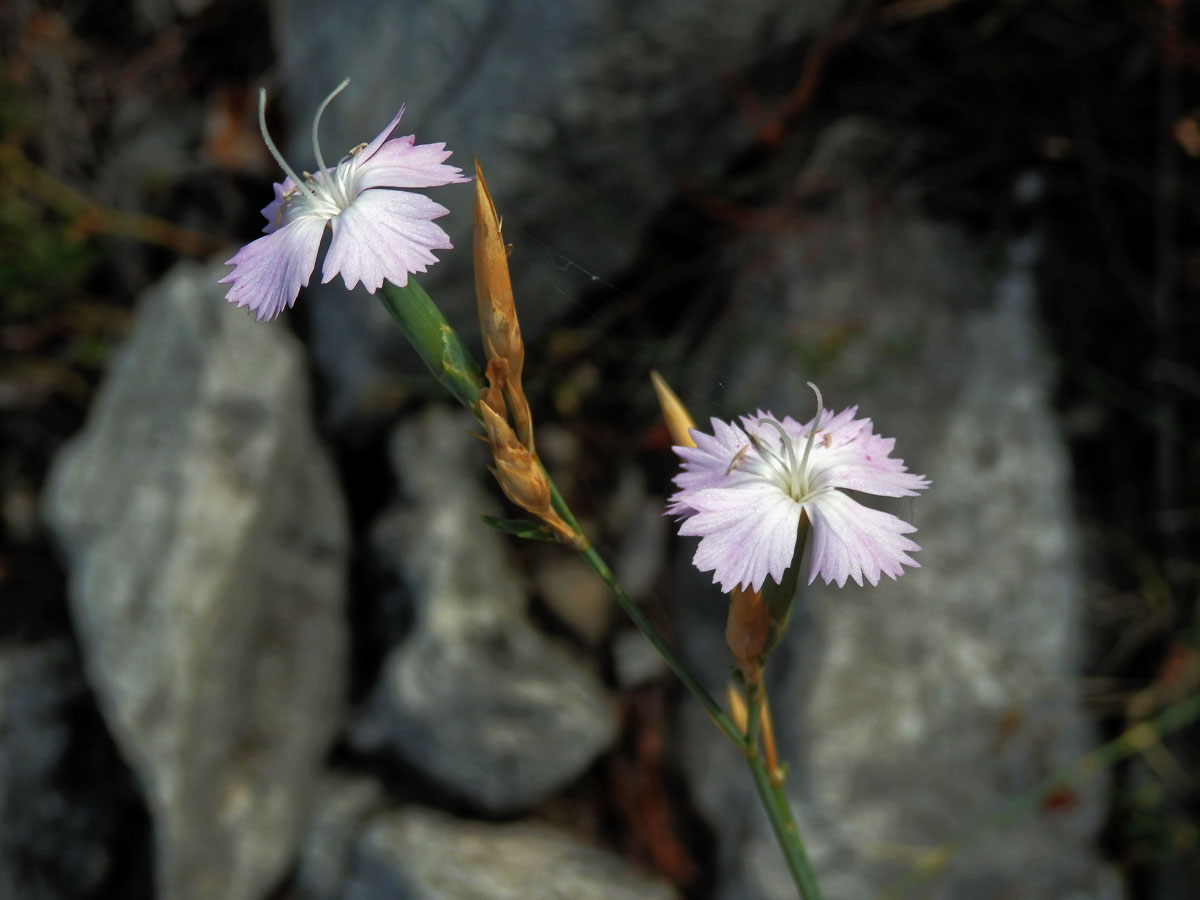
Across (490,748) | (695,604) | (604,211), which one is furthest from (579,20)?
(490,748)

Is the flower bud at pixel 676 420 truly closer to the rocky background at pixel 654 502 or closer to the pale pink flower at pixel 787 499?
the pale pink flower at pixel 787 499

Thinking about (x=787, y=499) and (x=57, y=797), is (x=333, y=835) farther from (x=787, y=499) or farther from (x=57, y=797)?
(x=787, y=499)

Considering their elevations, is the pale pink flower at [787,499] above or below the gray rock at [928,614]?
below

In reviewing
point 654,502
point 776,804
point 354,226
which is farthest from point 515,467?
point 654,502

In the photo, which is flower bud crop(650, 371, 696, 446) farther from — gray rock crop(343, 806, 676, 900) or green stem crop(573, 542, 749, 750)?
gray rock crop(343, 806, 676, 900)

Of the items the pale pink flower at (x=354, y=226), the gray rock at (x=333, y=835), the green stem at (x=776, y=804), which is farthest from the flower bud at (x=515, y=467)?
the gray rock at (x=333, y=835)
